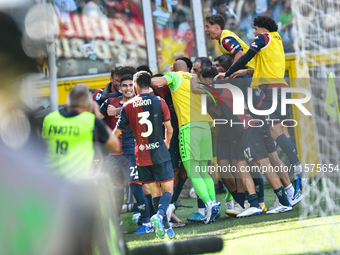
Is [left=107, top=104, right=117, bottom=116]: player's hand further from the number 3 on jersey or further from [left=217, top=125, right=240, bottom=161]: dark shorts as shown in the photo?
[left=217, top=125, right=240, bottom=161]: dark shorts

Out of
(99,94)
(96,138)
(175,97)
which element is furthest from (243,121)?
(96,138)

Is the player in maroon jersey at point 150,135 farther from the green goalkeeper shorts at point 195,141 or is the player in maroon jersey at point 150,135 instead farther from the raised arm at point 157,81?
the green goalkeeper shorts at point 195,141

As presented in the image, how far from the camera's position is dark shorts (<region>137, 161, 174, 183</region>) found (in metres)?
3.77

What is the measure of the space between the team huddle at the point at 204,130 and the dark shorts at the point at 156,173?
0.03 ft

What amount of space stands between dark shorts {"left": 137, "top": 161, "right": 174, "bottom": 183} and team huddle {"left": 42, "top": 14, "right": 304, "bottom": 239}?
0.03 feet

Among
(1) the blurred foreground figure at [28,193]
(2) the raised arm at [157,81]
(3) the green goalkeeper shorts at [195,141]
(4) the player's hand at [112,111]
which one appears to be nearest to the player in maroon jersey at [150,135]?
(2) the raised arm at [157,81]

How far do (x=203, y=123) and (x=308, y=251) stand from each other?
2.11 meters

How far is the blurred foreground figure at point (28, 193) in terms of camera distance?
0.42 meters

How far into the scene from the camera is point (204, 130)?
4348 millimetres

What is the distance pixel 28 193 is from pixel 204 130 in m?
3.92

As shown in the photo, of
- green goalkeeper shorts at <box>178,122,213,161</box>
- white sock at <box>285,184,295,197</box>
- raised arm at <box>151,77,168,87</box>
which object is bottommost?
white sock at <box>285,184,295,197</box>

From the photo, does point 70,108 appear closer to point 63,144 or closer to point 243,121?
point 63,144

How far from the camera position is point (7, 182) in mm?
456

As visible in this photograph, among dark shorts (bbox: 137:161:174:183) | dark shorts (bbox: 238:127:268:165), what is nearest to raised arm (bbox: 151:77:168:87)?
dark shorts (bbox: 137:161:174:183)
